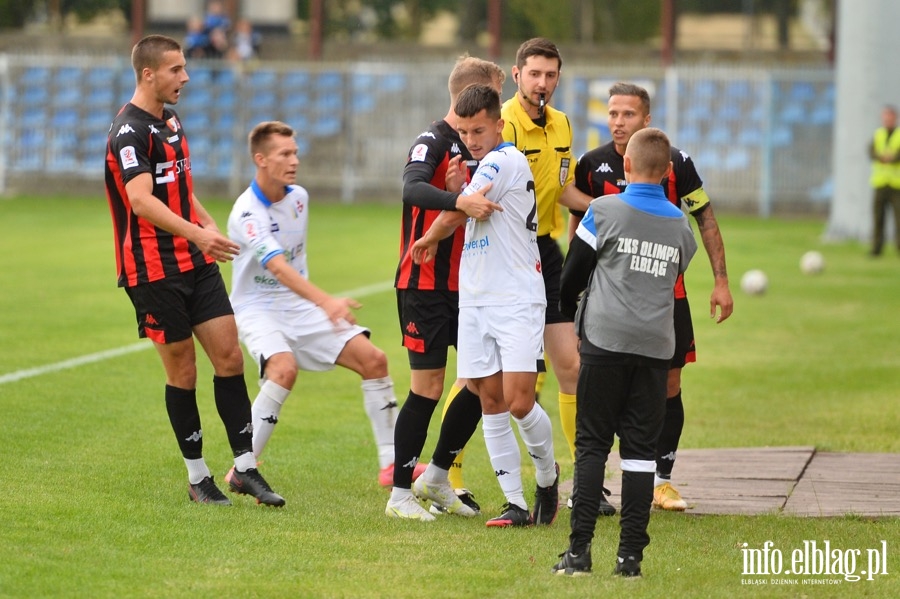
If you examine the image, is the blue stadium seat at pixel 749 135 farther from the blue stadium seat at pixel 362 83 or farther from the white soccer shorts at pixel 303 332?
the white soccer shorts at pixel 303 332

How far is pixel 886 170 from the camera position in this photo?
23.5 metres

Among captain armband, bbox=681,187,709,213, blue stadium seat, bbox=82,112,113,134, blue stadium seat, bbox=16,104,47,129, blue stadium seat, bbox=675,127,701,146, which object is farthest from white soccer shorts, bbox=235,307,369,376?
blue stadium seat, bbox=16,104,47,129

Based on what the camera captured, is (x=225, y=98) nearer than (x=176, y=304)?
No

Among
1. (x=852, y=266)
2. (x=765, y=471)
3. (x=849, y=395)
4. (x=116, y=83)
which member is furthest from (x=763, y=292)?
(x=116, y=83)

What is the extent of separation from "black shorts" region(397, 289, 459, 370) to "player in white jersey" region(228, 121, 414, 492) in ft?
2.96

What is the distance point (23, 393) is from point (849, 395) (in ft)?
20.9

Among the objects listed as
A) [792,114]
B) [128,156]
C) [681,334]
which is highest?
[128,156]

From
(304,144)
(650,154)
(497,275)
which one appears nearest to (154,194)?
(497,275)

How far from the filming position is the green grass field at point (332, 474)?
18.1 ft

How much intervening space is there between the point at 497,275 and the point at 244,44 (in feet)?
90.4

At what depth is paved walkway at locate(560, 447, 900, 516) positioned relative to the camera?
23.5ft

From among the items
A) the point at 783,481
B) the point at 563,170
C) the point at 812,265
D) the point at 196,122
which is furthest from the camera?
the point at 196,122

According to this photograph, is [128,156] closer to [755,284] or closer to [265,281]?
[265,281]

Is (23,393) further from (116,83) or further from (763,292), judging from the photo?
(116,83)
